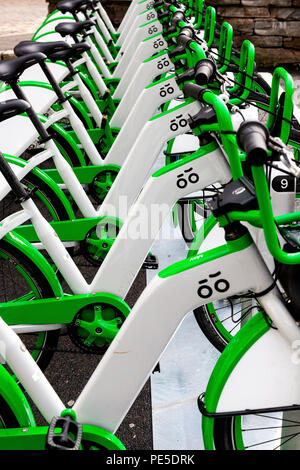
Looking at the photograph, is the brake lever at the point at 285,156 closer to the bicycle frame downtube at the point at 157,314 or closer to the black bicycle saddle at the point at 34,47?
the bicycle frame downtube at the point at 157,314

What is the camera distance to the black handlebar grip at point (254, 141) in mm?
1131

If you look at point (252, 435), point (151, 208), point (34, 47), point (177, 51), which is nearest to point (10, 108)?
point (151, 208)

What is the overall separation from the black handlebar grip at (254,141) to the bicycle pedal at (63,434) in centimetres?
97

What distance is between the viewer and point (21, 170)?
2.38 m

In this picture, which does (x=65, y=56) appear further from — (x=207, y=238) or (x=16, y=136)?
(x=207, y=238)

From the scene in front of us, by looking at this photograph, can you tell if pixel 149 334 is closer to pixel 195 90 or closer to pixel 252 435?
pixel 252 435

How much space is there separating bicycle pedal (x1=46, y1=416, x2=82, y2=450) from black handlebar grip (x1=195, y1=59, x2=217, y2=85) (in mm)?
1171

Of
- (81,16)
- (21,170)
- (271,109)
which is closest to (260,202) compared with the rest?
(271,109)

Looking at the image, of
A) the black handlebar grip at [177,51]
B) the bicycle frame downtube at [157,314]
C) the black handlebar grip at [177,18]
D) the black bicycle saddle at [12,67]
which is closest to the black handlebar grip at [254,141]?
the bicycle frame downtube at [157,314]

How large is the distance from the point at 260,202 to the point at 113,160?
7.33 ft

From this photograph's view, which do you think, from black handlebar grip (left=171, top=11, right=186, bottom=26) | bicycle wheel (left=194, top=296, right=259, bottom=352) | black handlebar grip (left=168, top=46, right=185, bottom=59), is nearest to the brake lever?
bicycle wheel (left=194, top=296, right=259, bottom=352)

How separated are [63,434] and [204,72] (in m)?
1.24

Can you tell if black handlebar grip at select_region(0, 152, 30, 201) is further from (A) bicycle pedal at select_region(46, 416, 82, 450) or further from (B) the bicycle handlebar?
(B) the bicycle handlebar

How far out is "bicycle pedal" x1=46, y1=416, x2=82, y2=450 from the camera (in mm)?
1593
